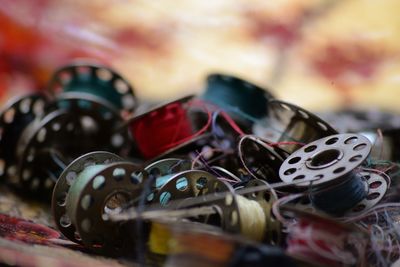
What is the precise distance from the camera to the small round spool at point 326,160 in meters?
1.73

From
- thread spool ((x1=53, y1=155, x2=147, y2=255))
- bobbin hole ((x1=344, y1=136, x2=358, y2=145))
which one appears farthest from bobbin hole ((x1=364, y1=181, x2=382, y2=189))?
thread spool ((x1=53, y1=155, x2=147, y2=255))

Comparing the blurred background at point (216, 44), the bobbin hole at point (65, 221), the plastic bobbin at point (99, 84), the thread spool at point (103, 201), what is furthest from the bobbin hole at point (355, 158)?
the blurred background at point (216, 44)

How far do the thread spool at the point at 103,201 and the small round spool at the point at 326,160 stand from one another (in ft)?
1.57

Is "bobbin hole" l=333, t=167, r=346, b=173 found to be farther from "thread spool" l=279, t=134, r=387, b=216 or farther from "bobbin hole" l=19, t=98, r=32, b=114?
"bobbin hole" l=19, t=98, r=32, b=114

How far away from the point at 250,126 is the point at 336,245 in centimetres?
96

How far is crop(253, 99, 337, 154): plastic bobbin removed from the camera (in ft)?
6.97

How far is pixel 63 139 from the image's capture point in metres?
2.43

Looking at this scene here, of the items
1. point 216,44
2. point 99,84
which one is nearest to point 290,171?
point 99,84

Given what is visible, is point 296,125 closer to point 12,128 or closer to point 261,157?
point 261,157

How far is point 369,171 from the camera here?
6.71 ft

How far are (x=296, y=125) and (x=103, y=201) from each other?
2.75 ft

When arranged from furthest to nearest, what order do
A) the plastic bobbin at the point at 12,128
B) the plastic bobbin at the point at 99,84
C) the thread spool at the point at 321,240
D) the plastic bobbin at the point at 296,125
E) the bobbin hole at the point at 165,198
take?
the plastic bobbin at the point at 99,84 < the plastic bobbin at the point at 12,128 < the plastic bobbin at the point at 296,125 < the bobbin hole at the point at 165,198 < the thread spool at the point at 321,240

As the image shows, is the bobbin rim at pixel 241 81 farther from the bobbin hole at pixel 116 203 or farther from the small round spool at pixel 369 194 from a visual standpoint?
the bobbin hole at pixel 116 203

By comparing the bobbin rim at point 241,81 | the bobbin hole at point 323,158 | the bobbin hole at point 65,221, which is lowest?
the bobbin hole at point 65,221
